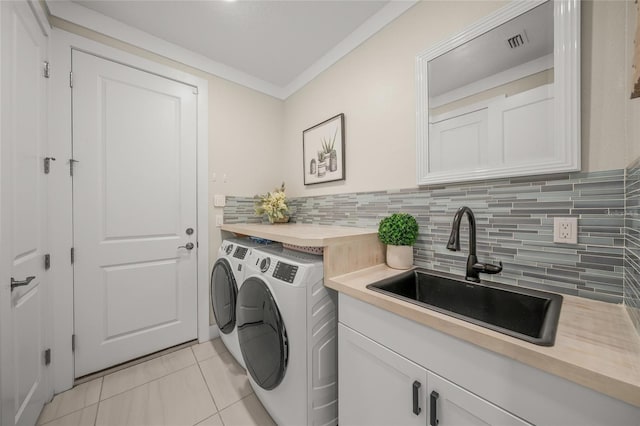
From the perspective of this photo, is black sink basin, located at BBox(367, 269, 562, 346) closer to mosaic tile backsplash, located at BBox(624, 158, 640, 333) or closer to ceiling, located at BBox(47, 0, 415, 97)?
mosaic tile backsplash, located at BBox(624, 158, 640, 333)

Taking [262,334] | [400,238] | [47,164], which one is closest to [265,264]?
[262,334]

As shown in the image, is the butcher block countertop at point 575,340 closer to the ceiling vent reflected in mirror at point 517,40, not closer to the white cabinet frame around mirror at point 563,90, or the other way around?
the white cabinet frame around mirror at point 563,90

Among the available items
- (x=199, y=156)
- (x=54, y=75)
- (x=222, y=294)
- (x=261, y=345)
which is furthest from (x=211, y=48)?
(x=261, y=345)

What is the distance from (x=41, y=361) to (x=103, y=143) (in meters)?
1.43

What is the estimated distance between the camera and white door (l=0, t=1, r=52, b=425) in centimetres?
101

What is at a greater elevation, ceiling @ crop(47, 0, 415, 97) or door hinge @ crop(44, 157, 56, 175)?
→ ceiling @ crop(47, 0, 415, 97)

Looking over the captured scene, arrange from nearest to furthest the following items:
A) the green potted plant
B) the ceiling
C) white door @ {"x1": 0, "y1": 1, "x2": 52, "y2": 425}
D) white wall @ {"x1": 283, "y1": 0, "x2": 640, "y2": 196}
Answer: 1. white wall @ {"x1": 283, "y1": 0, "x2": 640, "y2": 196}
2. white door @ {"x1": 0, "y1": 1, "x2": 52, "y2": 425}
3. the green potted plant
4. the ceiling

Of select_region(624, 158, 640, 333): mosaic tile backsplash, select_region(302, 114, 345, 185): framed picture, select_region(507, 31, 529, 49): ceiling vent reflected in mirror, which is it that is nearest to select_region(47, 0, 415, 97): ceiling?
select_region(302, 114, 345, 185): framed picture

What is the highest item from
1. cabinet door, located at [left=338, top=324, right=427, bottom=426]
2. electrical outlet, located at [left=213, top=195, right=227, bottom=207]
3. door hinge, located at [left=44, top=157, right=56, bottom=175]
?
door hinge, located at [left=44, top=157, right=56, bottom=175]

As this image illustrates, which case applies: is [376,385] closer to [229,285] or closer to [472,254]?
[472,254]

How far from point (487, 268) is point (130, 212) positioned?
7.73 feet

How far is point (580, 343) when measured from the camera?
2.04ft

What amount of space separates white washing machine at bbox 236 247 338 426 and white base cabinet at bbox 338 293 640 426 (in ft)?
0.35

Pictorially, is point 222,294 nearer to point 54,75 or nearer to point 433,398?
point 433,398
